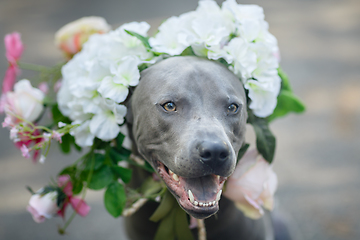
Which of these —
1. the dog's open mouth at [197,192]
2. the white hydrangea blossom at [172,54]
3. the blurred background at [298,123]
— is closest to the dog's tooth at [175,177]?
the dog's open mouth at [197,192]

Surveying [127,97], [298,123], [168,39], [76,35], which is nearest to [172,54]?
[168,39]

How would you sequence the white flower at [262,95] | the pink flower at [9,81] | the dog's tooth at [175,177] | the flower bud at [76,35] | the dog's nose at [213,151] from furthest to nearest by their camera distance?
the flower bud at [76,35], the pink flower at [9,81], the white flower at [262,95], the dog's tooth at [175,177], the dog's nose at [213,151]

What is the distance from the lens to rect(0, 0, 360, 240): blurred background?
93.4 inches

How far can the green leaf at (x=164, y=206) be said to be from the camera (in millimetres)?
1145

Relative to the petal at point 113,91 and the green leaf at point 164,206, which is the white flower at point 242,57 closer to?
the petal at point 113,91

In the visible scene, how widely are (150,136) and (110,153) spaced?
23cm

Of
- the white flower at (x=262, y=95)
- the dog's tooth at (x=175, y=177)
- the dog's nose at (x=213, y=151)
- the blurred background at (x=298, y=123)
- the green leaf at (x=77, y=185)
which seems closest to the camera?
the dog's nose at (x=213, y=151)

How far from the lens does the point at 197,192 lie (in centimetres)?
94

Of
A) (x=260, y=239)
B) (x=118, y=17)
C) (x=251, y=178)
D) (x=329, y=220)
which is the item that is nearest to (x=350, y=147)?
(x=329, y=220)

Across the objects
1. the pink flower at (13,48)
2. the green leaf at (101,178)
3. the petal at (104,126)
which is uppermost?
the pink flower at (13,48)

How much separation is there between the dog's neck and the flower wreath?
0.06 meters

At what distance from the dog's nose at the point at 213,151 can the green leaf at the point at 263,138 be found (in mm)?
306

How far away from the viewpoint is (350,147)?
2826 mm

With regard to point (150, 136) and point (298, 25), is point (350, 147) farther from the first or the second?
point (150, 136)
